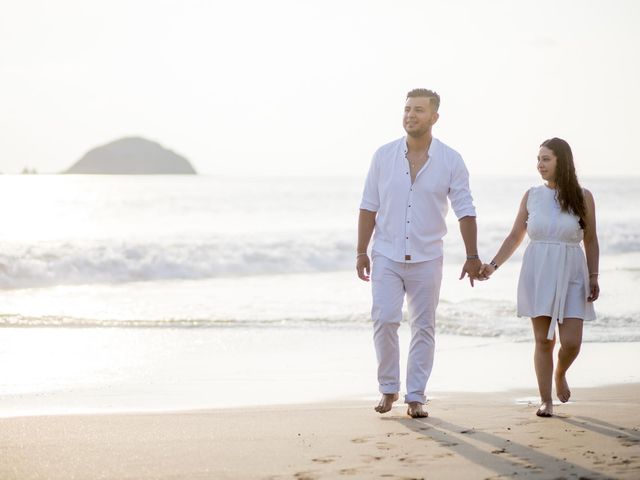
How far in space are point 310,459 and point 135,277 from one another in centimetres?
1590

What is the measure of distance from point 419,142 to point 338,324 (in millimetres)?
5971

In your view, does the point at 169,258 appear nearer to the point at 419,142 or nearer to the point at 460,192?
the point at 419,142

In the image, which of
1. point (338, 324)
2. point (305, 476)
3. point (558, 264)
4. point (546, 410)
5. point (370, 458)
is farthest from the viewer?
point (338, 324)

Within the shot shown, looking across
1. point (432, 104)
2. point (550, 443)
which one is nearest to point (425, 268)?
point (432, 104)

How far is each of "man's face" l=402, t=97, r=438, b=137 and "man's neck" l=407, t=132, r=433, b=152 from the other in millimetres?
26

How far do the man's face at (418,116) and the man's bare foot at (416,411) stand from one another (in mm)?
1657

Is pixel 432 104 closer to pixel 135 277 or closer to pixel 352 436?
pixel 352 436

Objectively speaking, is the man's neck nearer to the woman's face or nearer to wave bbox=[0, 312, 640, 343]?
the woman's face

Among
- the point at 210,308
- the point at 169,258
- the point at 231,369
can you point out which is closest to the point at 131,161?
the point at 169,258

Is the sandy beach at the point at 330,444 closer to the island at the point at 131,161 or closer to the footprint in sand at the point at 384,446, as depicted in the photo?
the footprint in sand at the point at 384,446

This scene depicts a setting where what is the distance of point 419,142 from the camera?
6473 mm

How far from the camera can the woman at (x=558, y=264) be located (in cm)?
637

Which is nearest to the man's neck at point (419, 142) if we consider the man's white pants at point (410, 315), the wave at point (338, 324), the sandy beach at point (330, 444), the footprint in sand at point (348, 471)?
the man's white pants at point (410, 315)

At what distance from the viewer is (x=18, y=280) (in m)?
19.0
